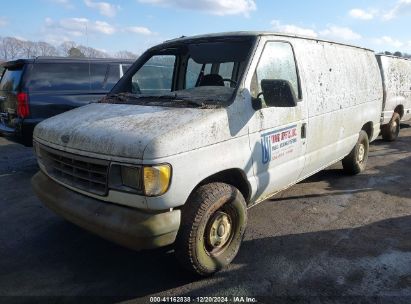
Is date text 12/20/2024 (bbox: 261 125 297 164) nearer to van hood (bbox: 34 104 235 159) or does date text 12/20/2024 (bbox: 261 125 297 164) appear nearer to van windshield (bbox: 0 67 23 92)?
van hood (bbox: 34 104 235 159)

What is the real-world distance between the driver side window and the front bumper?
1498mm

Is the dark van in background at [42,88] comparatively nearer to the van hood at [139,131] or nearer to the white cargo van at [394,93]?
the van hood at [139,131]

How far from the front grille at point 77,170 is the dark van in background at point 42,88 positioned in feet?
10.2

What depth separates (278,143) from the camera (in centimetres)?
377

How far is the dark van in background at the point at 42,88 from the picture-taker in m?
6.32

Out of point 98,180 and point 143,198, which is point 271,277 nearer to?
point 143,198

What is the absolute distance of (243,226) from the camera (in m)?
3.48

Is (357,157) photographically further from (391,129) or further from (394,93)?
(394,93)

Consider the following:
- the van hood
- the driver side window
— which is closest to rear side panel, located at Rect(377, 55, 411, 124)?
the driver side window

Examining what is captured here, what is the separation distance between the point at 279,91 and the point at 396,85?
7.63 metres

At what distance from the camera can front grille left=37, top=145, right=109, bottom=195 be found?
9.66ft

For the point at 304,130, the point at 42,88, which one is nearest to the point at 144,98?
the point at 304,130

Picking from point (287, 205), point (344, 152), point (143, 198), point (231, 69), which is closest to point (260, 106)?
point (231, 69)

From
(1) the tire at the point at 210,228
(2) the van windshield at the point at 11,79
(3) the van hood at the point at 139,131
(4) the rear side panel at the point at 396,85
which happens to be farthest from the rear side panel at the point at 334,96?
(2) the van windshield at the point at 11,79
